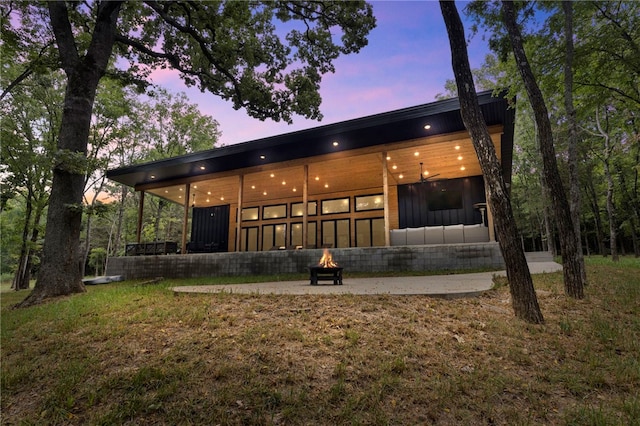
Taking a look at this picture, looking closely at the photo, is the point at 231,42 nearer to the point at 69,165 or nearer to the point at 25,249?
the point at 69,165

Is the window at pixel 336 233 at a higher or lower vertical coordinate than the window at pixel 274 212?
lower

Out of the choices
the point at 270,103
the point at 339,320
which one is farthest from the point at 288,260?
the point at 339,320

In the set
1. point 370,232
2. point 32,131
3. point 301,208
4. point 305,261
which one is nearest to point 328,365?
point 305,261

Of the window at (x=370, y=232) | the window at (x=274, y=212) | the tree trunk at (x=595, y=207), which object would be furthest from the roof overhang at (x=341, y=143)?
the tree trunk at (x=595, y=207)

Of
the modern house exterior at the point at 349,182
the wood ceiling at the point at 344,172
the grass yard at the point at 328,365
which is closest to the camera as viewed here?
the grass yard at the point at 328,365

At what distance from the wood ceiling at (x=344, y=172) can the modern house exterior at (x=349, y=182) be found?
0.05 m

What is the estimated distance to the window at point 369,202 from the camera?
16.4 m

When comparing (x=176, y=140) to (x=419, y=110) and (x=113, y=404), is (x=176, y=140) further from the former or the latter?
(x=113, y=404)

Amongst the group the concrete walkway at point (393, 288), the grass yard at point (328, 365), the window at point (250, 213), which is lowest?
the grass yard at point (328, 365)

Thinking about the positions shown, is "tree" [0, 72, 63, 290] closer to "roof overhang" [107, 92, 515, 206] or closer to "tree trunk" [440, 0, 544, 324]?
"roof overhang" [107, 92, 515, 206]

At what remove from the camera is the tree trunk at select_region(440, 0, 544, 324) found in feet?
13.6

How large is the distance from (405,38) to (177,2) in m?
6.77

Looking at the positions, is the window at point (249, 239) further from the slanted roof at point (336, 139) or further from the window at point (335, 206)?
the slanted roof at point (336, 139)

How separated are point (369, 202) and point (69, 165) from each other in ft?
42.6
